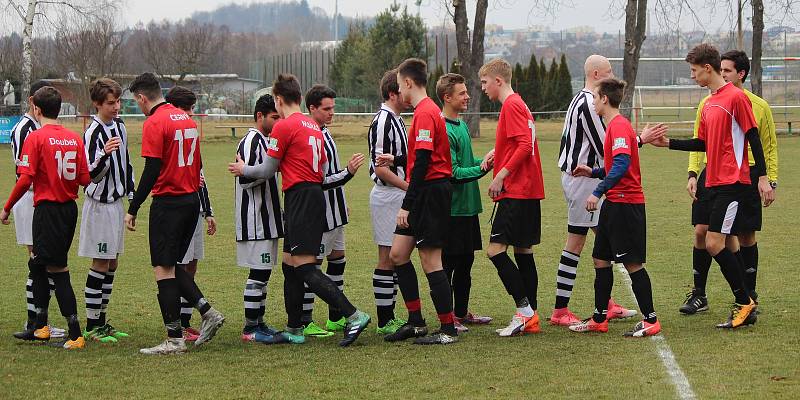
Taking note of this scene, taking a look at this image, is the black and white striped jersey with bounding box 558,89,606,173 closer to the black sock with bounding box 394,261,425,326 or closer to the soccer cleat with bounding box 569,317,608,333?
the soccer cleat with bounding box 569,317,608,333

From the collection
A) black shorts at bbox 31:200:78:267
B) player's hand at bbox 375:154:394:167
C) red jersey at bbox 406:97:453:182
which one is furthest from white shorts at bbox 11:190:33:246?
red jersey at bbox 406:97:453:182

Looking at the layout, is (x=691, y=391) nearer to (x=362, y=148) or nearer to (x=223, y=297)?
(x=223, y=297)

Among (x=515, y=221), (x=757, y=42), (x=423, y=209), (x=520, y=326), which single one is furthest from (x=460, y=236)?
(x=757, y=42)

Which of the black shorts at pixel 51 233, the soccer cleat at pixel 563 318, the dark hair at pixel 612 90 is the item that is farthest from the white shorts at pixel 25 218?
the dark hair at pixel 612 90

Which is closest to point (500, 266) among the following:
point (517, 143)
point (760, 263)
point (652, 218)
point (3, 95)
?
point (517, 143)

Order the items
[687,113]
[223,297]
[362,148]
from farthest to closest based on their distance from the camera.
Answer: [687,113]
[362,148]
[223,297]

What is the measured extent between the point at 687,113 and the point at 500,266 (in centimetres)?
4209

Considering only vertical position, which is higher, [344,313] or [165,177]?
[165,177]

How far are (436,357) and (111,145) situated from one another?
2.87 metres

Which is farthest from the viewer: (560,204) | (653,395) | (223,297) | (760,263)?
(560,204)

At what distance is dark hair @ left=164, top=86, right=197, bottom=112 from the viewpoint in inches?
308

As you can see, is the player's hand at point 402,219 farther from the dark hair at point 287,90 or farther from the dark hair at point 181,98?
the dark hair at point 181,98

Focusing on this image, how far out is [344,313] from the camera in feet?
24.0

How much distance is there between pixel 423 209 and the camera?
7.33m
